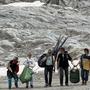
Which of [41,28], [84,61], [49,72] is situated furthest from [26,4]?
[84,61]

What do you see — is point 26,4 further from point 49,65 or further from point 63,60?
point 63,60

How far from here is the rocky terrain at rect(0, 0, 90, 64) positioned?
Answer: 132 ft

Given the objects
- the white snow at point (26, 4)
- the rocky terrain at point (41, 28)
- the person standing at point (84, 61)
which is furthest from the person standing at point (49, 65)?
the white snow at point (26, 4)

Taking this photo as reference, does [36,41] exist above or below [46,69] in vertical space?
below

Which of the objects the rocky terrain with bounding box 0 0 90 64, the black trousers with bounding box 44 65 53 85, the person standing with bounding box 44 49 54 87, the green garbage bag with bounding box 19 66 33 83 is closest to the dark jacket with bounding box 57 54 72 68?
the person standing with bounding box 44 49 54 87

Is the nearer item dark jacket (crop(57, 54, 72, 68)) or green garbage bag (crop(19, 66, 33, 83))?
green garbage bag (crop(19, 66, 33, 83))

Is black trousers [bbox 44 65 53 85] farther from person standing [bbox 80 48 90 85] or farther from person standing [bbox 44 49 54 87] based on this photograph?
person standing [bbox 80 48 90 85]

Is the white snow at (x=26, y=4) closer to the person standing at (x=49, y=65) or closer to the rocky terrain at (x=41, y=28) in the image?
the rocky terrain at (x=41, y=28)

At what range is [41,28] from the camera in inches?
1863

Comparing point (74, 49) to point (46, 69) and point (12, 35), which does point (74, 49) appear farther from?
point (46, 69)

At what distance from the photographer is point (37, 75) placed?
28.1 meters

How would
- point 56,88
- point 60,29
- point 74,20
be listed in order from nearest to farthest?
point 56,88, point 60,29, point 74,20

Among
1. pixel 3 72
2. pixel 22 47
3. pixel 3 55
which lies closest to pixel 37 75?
pixel 3 72

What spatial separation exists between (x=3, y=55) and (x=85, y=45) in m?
6.78
